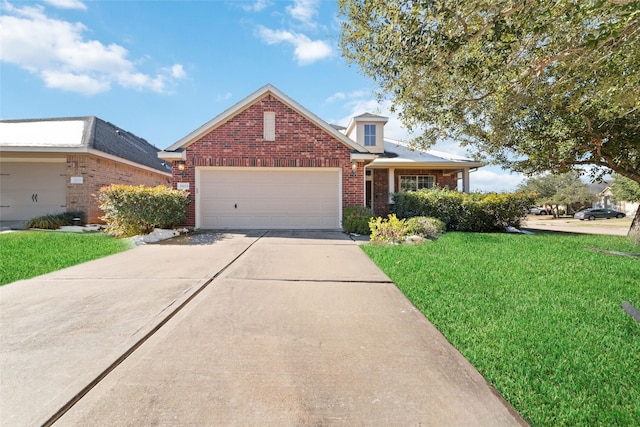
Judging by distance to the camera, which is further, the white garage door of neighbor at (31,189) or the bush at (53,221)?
the white garage door of neighbor at (31,189)

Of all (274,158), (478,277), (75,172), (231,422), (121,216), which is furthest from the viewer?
(75,172)

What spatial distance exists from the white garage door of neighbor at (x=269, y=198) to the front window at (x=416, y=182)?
5.85m

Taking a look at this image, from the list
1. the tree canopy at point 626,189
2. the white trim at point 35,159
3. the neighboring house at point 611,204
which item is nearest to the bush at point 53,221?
the white trim at point 35,159

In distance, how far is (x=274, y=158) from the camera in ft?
36.4

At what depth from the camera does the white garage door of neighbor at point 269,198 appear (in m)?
11.4

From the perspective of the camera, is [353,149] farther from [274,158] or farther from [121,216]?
[121,216]

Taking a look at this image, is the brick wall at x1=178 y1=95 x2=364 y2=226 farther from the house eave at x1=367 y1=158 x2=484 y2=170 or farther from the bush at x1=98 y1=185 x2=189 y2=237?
the house eave at x1=367 y1=158 x2=484 y2=170

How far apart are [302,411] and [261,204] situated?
9.88 m

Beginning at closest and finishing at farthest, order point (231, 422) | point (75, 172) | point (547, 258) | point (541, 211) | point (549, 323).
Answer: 1. point (231, 422)
2. point (549, 323)
3. point (547, 258)
4. point (75, 172)
5. point (541, 211)

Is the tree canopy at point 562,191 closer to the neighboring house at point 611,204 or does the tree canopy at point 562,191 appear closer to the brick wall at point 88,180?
the neighboring house at point 611,204

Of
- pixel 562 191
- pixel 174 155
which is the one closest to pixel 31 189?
pixel 174 155

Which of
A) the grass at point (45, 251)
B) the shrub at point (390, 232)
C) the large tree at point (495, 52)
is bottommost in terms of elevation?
the grass at point (45, 251)

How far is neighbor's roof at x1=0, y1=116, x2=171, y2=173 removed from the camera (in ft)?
38.8

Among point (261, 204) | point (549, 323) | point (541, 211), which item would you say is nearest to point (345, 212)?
point (261, 204)
